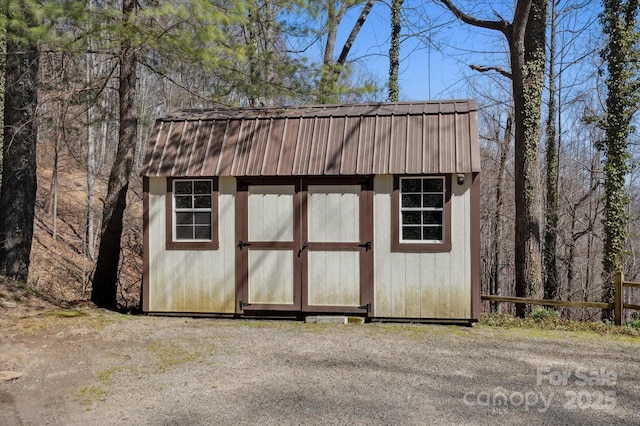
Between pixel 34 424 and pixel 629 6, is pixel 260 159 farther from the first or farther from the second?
pixel 629 6

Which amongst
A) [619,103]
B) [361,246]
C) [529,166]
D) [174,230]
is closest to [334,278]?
[361,246]

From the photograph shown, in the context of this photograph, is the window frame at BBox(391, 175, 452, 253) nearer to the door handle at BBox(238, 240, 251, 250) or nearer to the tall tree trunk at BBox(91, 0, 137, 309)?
the door handle at BBox(238, 240, 251, 250)

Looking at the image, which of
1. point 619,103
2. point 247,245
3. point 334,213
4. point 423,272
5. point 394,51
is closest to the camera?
point 423,272

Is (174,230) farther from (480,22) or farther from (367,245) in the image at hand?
(480,22)

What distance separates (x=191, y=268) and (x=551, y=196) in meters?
10.3

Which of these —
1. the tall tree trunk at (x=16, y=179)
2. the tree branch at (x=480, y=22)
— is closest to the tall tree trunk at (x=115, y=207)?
the tall tree trunk at (x=16, y=179)

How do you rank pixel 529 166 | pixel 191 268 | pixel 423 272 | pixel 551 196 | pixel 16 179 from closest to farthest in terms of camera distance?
pixel 423 272 → pixel 191 268 → pixel 529 166 → pixel 16 179 → pixel 551 196

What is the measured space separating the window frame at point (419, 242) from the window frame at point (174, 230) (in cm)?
264

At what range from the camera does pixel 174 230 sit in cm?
767

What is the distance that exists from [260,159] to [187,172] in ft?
3.67

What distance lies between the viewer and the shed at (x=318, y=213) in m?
7.05

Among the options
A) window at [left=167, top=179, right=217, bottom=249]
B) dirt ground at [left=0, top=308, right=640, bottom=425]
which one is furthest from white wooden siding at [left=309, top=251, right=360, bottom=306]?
window at [left=167, top=179, right=217, bottom=249]

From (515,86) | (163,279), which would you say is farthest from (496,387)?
(515,86)

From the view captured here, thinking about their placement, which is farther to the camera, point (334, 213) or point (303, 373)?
point (334, 213)
